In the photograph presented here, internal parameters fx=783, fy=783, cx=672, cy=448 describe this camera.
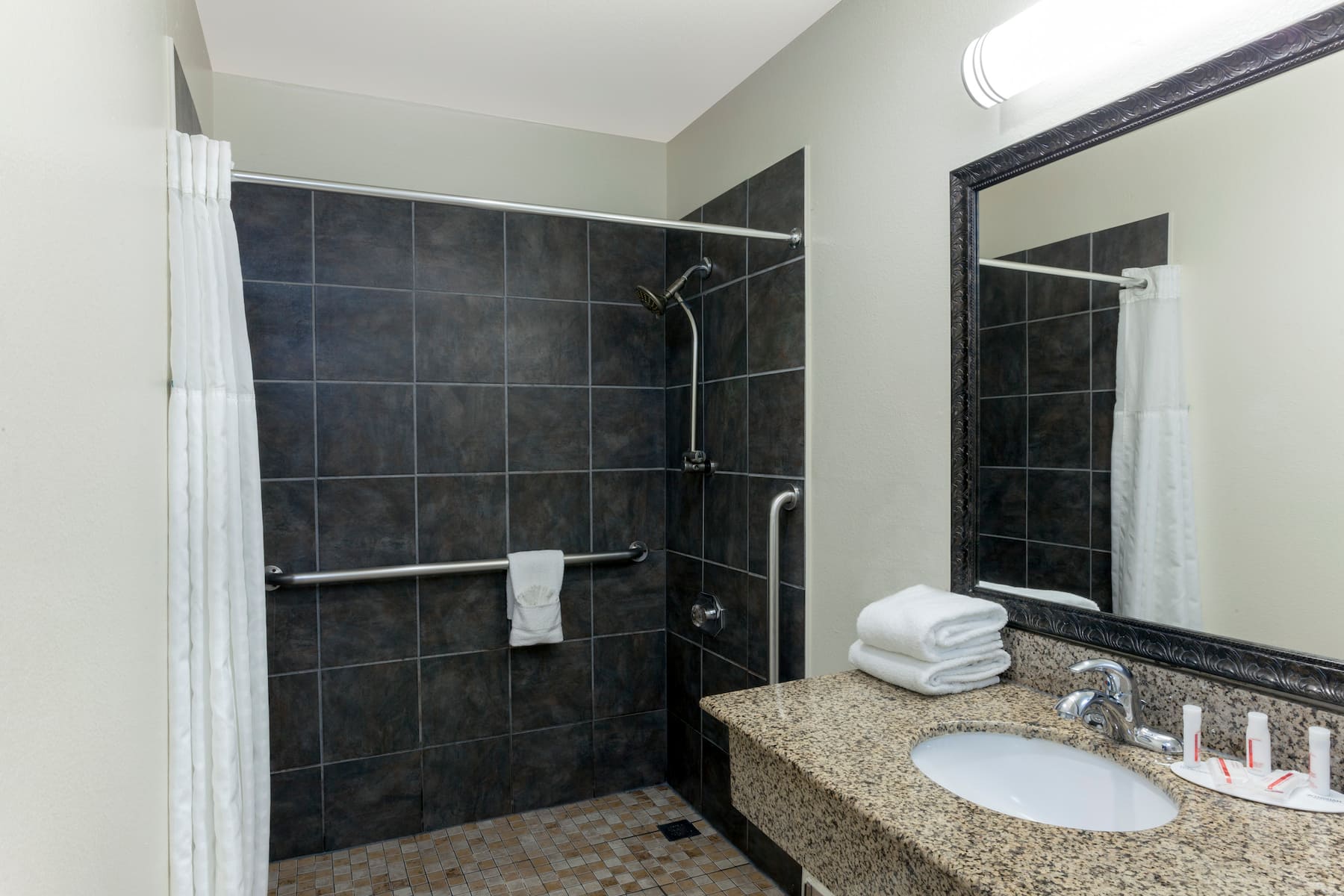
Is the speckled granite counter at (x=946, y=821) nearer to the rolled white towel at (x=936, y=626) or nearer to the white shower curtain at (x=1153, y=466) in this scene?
the rolled white towel at (x=936, y=626)

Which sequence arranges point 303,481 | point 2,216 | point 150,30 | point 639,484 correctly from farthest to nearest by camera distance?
1. point 639,484
2. point 303,481
3. point 150,30
4. point 2,216

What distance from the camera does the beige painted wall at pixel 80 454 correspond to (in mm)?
740

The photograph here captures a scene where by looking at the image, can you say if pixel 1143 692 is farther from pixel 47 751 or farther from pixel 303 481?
pixel 303 481

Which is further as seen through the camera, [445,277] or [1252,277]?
[445,277]

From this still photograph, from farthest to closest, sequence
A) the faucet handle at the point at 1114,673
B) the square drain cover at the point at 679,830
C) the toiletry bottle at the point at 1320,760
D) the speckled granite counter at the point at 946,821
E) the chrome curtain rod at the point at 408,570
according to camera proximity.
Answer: the square drain cover at the point at 679,830
the chrome curtain rod at the point at 408,570
the faucet handle at the point at 1114,673
the toiletry bottle at the point at 1320,760
the speckled granite counter at the point at 946,821

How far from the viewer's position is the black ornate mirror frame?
3.62ft

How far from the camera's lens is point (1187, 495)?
50.5 inches

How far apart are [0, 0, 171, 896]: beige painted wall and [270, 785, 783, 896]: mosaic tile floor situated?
3.69ft

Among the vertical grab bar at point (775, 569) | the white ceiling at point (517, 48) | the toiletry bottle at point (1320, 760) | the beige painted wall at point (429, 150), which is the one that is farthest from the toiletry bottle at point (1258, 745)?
the beige painted wall at point (429, 150)

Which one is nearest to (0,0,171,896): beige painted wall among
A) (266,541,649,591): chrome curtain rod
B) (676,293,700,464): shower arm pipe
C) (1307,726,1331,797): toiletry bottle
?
(266,541,649,591): chrome curtain rod

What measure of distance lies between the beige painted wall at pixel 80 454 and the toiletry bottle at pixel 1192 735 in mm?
1440

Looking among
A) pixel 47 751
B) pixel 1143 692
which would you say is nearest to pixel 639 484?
pixel 1143 692

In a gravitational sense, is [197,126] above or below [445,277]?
above

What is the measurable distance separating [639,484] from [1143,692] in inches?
79.2
